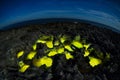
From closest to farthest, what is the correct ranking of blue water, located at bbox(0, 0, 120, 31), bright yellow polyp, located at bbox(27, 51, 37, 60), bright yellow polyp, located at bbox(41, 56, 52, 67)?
bright yellow polyp, located at bbox(41, 56, 52, 67) < bright yellow polyp, located at bbox(27, 51, 37, 60) < blue water, located at bbox(0, 0, 120, 31)

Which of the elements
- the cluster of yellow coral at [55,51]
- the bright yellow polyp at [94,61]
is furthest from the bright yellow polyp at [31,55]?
A: the bright yellow polyp at [94,61]

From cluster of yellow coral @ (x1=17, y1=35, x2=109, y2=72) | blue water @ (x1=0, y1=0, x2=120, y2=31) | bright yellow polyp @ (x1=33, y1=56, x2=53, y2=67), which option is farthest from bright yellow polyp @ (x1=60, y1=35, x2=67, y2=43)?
blue water @ (x1=0, y1=0, x2=120, y2=31)

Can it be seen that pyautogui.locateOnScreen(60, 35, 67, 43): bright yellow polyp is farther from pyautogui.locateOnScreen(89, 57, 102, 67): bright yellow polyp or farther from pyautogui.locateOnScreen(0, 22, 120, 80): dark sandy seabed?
pyautogui.locateOnScreen(89, 57, 102, 67): bright yellow polyp

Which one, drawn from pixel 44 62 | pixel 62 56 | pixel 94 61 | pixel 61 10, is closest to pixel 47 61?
pixel 44 62

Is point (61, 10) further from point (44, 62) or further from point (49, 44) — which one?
point (44, 62)

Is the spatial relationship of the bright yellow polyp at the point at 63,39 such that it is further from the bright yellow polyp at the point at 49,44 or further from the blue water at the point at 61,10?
the blue water at the point at 61,10

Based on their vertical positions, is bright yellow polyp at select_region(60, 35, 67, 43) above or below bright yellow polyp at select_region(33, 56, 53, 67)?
above

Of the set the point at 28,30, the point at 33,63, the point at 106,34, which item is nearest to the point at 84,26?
the point at 106,34

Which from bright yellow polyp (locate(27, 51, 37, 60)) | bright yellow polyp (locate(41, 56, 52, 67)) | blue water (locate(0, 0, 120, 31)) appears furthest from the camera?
blue water (locate(0, 0, 120, 31))
